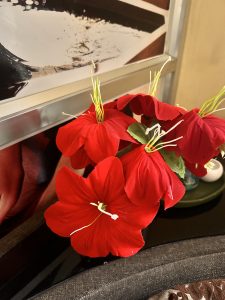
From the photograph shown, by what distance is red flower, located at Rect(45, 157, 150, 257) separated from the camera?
63 cm

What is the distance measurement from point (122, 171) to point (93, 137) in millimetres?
98

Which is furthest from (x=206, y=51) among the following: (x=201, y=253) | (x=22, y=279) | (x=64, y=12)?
(x=22, y=279)

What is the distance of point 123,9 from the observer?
0.90 metres

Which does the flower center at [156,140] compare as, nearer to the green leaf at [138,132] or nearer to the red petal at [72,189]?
the green leaf at [138,132]

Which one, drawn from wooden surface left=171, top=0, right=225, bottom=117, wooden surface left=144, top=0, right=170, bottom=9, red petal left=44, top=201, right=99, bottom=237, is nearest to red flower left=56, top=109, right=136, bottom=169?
red petal left=44, top=201, right=99, bottom=237

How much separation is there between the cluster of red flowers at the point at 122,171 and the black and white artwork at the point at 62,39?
17cm

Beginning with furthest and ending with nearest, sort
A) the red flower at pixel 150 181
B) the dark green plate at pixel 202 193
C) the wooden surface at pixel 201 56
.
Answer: the wooden surface at pixel 201 56
the dark green plate at pixel 202 193
the red flower at pixel 150 181

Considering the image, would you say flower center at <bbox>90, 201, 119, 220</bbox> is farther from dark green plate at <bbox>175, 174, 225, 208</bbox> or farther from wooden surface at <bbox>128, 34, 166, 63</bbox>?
wooden surface at <bbox>128, 34, 166, 63</bbox>

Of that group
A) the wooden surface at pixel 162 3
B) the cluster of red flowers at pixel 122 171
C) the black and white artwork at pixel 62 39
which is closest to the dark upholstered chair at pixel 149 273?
the cluster of red flowers at pixel 122 171

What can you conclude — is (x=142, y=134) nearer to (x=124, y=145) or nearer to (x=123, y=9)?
(x=124, y=145)

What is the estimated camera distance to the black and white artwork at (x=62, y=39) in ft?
2.09

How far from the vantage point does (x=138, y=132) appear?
0.69m

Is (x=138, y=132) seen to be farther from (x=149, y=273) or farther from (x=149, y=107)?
(x=149, y=273)

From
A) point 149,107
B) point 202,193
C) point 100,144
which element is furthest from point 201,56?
point 100,144
